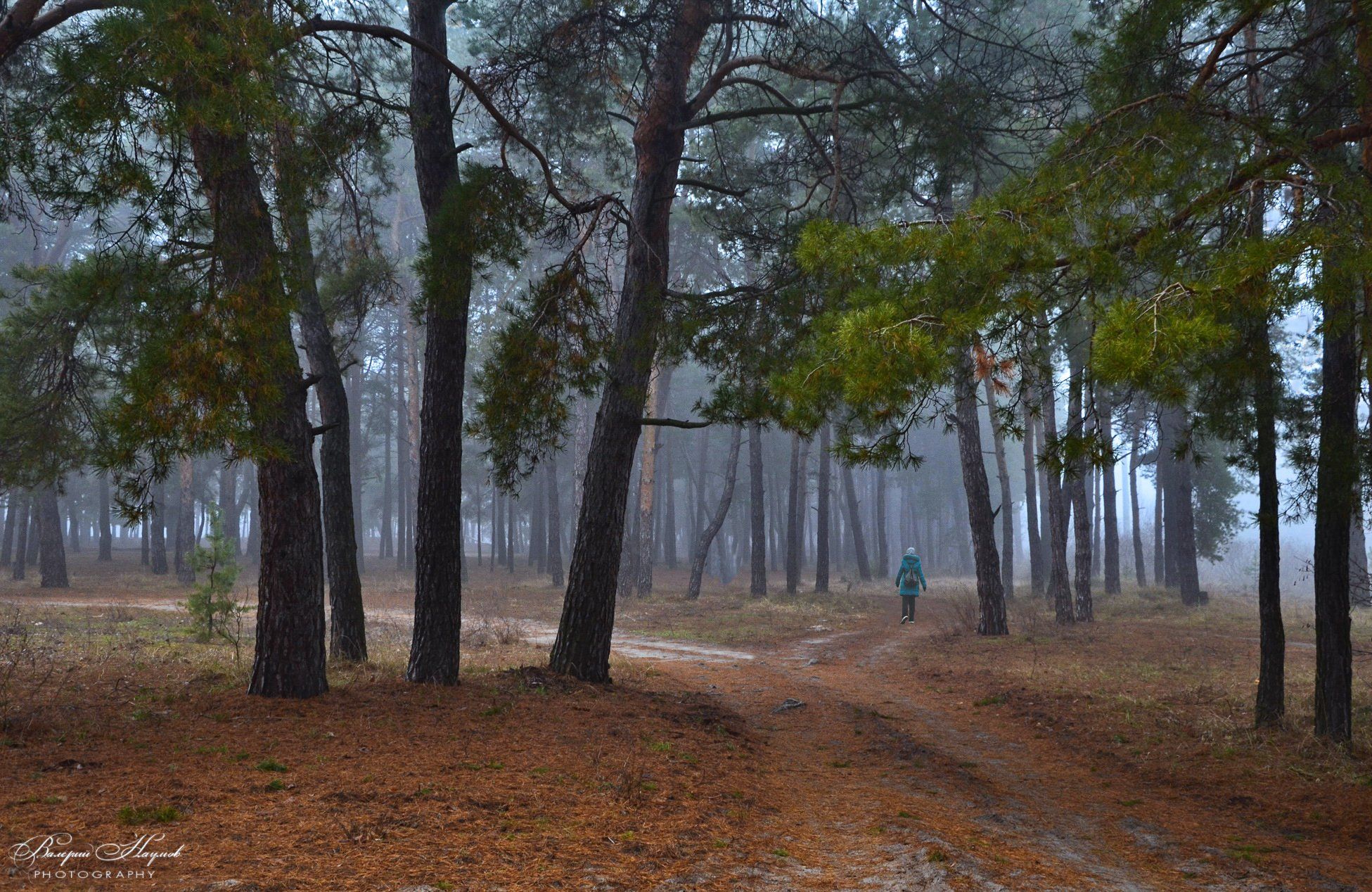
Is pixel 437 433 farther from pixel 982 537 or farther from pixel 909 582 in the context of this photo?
pixel 909 582

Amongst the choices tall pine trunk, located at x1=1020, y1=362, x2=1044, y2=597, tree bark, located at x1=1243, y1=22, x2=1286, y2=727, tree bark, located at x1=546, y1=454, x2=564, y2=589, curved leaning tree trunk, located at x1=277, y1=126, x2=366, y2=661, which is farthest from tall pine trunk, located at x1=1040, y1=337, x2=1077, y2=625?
tree bark, located at x1=546, y1=454, x2=564, y2=589

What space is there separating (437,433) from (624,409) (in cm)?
194

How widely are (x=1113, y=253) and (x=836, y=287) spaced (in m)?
1.86

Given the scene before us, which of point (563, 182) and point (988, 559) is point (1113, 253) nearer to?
point (563, 182)

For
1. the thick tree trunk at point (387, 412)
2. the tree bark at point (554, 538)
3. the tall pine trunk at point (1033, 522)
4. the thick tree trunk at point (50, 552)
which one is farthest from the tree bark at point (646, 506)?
the thick tree trunk at point (50, 552)

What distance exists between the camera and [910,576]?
2070 centimetres

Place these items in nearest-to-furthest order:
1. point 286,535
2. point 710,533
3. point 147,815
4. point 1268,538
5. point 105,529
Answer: point 147,815
point 286,535
point 1268,538
point 710,533
point 105,529

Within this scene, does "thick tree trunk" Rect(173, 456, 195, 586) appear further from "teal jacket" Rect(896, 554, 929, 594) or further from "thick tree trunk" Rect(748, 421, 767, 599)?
"teal jacket" Rect(896, 554, 929, 594)

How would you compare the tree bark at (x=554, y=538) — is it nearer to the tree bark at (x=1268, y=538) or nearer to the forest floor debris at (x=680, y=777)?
the forest floor debris at (x=680, y=777)

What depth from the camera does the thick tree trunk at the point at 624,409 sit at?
31.1 ft

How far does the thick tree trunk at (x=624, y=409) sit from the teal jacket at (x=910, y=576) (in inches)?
485

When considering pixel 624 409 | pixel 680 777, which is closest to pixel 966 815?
pixel 680 777

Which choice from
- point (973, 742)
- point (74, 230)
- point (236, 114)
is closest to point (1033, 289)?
point (973, 742)

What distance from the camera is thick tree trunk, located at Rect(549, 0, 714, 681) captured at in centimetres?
948
